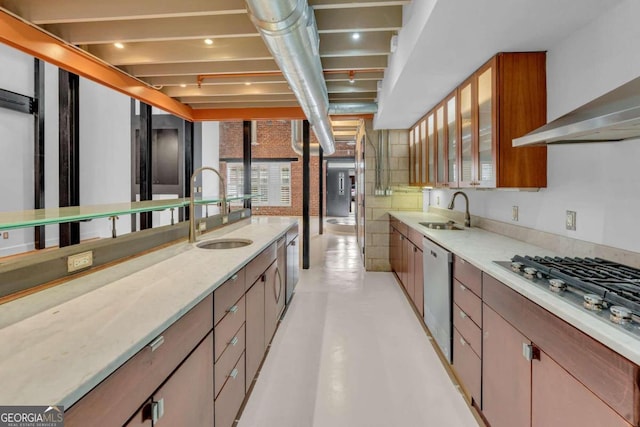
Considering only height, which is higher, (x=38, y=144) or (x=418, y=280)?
(x=38, y=144)

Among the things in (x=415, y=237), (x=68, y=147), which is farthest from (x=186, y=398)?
(x=68, y=147)

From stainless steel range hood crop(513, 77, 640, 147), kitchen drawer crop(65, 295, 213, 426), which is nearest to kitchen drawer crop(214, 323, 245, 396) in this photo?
kitchen drawer crop(65, 295, 213, 426)

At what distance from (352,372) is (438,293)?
3.01ft

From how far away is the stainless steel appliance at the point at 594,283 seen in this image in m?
0.98

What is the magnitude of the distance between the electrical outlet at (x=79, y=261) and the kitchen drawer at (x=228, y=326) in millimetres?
684

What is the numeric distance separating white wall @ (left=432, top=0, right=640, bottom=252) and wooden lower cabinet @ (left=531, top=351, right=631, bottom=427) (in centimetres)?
86

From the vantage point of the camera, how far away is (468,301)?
1.94 m

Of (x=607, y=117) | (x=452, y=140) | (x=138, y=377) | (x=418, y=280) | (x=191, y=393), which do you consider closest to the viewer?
(x=138, y=377)

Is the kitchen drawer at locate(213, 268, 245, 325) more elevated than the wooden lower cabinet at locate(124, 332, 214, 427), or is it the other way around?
the kitchen drawer at locate(213, 268, 245, 325)

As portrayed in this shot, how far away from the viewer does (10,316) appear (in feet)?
3.19

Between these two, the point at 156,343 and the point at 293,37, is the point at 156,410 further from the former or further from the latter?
the point at 293,37

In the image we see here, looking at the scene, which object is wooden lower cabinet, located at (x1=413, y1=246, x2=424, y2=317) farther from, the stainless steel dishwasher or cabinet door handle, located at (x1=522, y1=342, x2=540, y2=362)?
cabinet door handle, located at (x1=522, y1=342, x2=540, y2=362)

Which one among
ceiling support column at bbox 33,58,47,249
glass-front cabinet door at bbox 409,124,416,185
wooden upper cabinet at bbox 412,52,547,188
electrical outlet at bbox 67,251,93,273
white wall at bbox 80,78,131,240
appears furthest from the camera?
white wall at bbox 80,78,131,240

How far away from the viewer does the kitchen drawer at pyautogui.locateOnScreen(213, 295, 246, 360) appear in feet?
4.72
